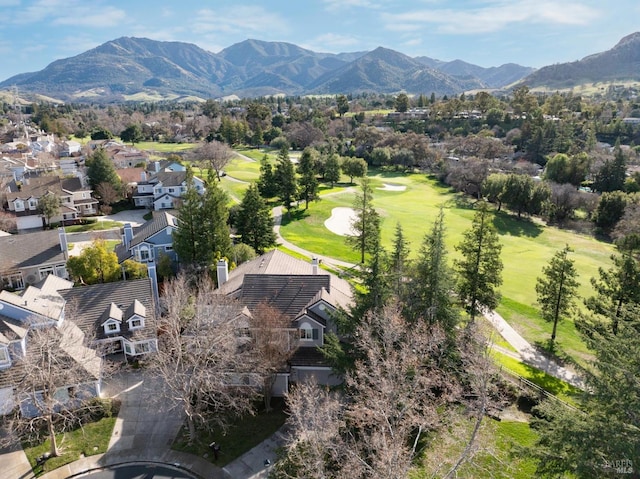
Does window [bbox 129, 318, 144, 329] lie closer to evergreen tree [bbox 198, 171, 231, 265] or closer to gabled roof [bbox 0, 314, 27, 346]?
gabled roof [bbox 0, 314, 27, 346]

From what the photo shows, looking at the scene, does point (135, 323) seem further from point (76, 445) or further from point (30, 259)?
point (30, 259)

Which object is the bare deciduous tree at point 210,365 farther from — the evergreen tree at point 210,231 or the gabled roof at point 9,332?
the evergreen tree at point 210,231

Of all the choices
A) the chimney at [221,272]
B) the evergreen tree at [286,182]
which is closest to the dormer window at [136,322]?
the chimney at [221,272]

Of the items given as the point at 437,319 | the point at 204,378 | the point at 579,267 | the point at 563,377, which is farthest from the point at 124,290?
the point at 579,267

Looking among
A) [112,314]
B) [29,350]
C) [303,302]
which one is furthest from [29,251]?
[303,302]

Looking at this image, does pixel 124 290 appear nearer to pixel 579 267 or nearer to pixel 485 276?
pixel 485 276

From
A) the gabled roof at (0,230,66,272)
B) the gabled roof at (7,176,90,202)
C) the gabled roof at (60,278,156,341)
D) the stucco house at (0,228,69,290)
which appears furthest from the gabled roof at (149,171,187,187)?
the gabled roof at (60,278,156,341)

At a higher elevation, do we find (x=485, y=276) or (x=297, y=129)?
(x=297, y=129)
